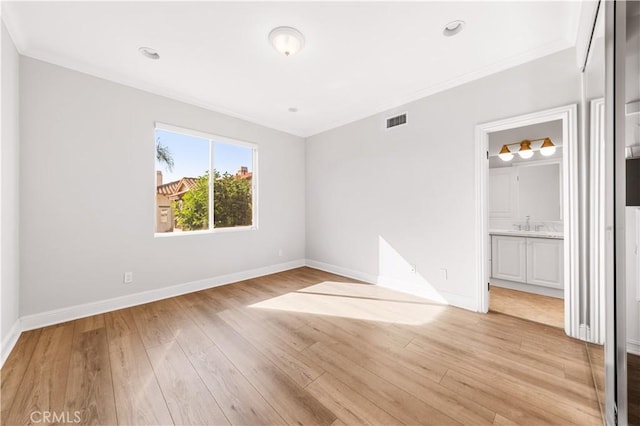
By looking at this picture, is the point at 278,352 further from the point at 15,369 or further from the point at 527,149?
the point at 527,149

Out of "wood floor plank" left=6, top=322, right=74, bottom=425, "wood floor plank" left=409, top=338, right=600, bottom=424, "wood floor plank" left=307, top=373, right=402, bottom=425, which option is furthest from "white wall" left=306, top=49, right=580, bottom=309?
"wood floor plank" left=6, top=322, right=74, bottom=425

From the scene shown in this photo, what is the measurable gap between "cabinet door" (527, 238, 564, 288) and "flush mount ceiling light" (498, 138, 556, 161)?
1261 mm

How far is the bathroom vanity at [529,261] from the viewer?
3307mm

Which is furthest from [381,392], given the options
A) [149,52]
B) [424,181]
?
[149,52]

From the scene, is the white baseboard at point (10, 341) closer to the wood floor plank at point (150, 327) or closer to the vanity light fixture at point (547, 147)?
the wood floor plank at point (150, 327)

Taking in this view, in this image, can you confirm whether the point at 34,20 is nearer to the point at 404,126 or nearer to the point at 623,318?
the point at 404,126

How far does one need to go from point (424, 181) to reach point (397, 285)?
1559 mm

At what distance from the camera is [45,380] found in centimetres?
171

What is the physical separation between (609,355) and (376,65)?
298 cm

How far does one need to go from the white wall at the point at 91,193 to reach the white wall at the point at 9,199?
0.43 ft

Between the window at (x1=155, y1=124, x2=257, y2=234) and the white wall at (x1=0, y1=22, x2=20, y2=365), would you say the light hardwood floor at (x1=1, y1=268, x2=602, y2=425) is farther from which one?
the window at (x1=155, y1=124, x2=257, y2=234)

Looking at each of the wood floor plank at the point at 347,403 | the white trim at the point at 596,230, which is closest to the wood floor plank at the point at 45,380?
the wood floor plank at the point at 347,403

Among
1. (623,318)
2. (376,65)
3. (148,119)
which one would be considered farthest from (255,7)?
(623,318)

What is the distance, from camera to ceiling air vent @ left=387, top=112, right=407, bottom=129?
3.51m
